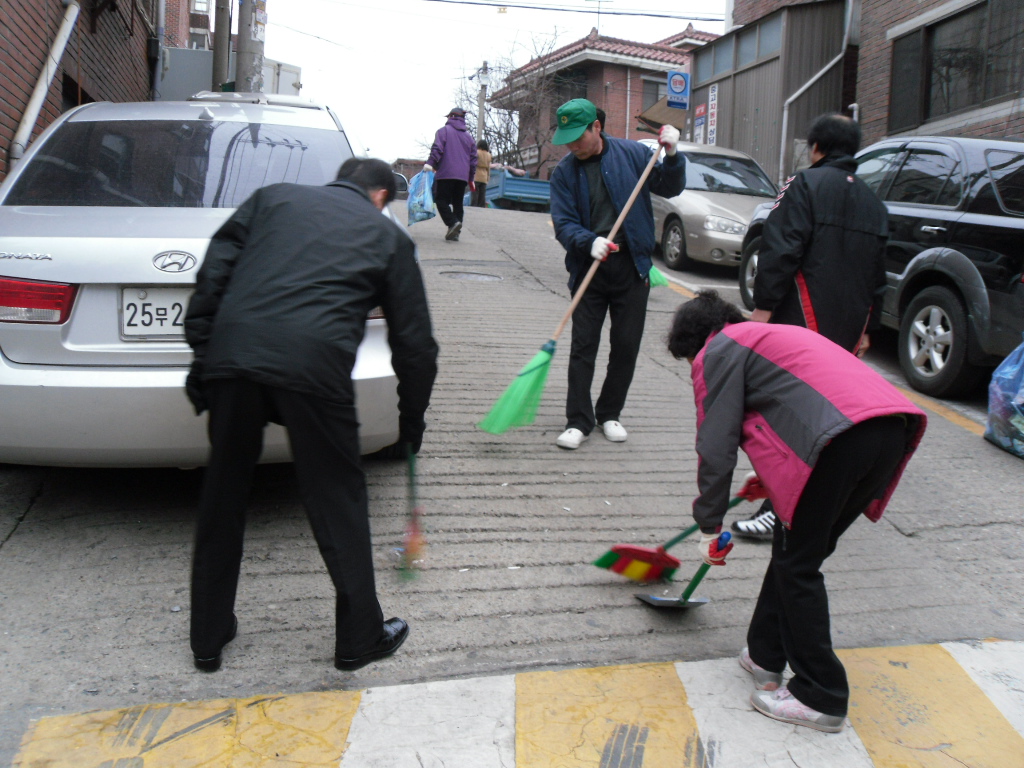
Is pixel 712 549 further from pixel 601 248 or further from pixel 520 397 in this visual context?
pixel 601 248

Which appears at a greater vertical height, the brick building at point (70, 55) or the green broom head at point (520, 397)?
the brick building at point (70, 55)

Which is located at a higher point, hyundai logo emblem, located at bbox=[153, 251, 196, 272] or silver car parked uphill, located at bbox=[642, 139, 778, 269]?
silver car parked uphill, located at bbox=[642, 139, 778, 269]

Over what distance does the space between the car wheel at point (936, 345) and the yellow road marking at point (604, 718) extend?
12.6 ft

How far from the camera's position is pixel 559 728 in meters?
2.58

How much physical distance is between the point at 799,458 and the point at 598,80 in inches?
1326

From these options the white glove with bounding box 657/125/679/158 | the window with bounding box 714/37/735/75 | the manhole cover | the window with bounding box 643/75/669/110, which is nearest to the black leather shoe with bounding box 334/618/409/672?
the white glove with bounding box 657/125/679/158

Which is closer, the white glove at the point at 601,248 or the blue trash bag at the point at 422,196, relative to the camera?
the white glove at the point at 601,248

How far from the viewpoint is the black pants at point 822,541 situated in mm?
2398

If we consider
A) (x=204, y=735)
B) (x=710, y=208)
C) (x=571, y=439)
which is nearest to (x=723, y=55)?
(x=710, y=208)

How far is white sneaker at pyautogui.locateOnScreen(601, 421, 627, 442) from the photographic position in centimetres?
496

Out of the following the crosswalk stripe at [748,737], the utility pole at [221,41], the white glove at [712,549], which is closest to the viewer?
the crosswalk stripe at [748,737]

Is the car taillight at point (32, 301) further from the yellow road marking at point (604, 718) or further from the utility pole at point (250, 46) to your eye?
the utility pole at point (250, 46)

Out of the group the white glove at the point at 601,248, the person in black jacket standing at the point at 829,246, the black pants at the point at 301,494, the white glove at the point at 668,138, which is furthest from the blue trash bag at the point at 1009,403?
the black pants at the point at 301,494

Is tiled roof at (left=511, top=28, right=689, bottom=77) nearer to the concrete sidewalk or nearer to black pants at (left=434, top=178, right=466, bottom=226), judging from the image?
black pants at (left=434, top=178, right=466, bottom=226)
